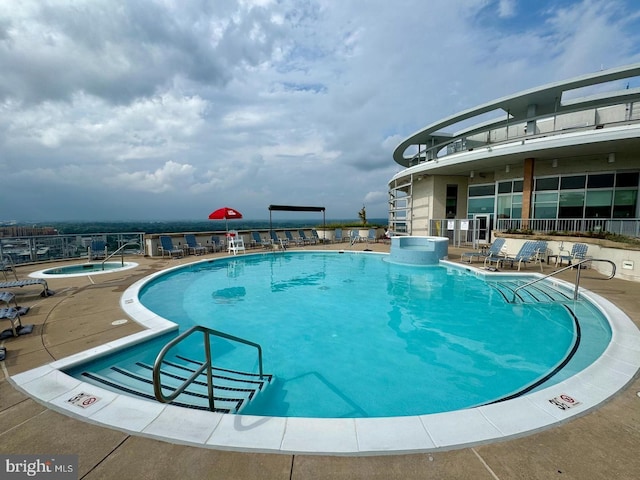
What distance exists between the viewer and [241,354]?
4.68m

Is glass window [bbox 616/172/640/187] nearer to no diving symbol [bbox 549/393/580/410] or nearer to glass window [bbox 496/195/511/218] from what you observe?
glass window [bbox 496/195/511/218]

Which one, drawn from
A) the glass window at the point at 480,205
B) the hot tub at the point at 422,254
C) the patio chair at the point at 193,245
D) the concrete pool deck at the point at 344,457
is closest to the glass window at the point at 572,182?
the glass window at the point at 480,205

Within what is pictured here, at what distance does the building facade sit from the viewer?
10.7 m

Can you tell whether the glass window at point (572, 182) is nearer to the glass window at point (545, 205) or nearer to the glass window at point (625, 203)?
the glass window at point (545, 205)

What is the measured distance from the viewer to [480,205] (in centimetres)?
1703

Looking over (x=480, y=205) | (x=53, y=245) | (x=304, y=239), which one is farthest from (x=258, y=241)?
(x=480, y=205)

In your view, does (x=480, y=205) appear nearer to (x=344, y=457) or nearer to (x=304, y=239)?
(x=304, y=239)

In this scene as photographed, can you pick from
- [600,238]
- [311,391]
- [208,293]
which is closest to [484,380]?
[311,391]

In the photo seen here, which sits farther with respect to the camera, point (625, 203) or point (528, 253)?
point (625, 203)

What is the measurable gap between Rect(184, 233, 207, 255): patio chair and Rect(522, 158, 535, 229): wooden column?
1604 centimetres

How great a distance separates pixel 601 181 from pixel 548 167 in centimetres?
207

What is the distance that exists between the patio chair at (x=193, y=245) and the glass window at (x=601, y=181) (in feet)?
61.9

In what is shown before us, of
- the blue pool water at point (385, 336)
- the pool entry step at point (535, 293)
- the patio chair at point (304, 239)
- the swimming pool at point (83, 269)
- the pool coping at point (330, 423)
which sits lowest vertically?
the blue pool water at point (385, 336)

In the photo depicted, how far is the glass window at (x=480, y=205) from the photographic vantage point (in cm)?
1639
